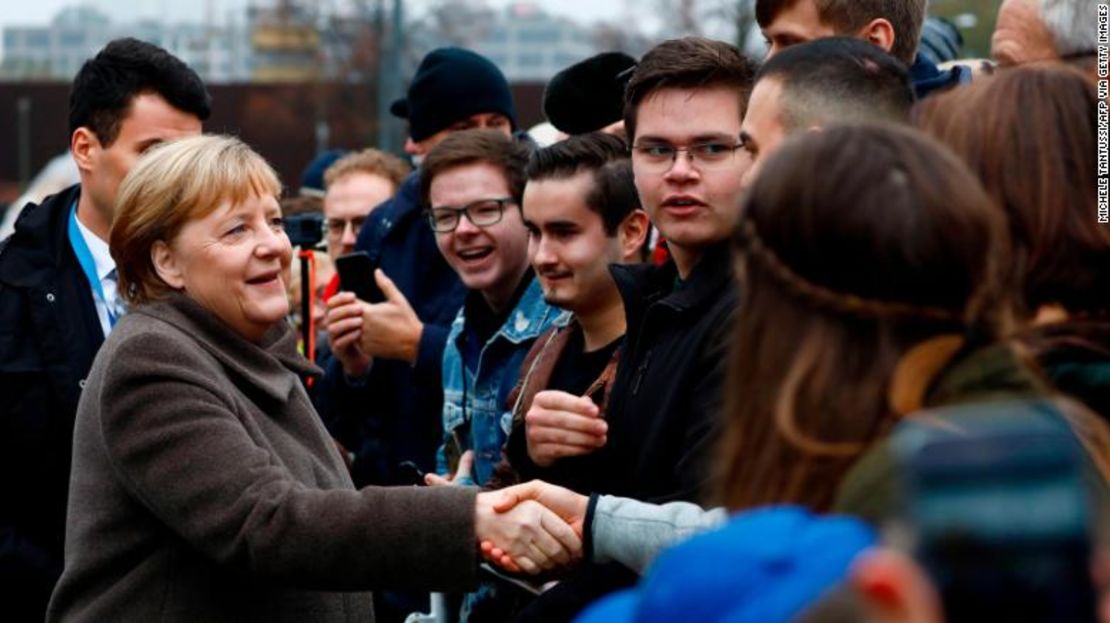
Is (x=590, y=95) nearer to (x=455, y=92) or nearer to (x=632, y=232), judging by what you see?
(x=632, y=232)

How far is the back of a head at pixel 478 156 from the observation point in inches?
222

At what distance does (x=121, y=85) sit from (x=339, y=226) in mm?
2743

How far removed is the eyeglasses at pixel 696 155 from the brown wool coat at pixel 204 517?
37.0 inches

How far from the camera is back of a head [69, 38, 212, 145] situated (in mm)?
5688

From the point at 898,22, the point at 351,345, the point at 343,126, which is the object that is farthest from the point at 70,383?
the point at 343,126

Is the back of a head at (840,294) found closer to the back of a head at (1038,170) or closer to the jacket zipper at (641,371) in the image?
the back of a head at (1038,170)

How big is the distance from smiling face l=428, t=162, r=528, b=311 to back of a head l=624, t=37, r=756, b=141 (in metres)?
1.18

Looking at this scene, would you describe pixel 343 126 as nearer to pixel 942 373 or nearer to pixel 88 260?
pixel 88 260

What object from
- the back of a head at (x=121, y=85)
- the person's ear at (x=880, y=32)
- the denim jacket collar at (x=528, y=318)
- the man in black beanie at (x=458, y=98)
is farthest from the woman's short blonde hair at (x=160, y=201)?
the man in black beanie at (x=458, y=98)

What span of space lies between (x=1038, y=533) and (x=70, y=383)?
4268mm

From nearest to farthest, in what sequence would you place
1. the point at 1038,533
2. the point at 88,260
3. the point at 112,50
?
1. the point at 1038,533
2. the point at 88,260
3. the point at 112,50

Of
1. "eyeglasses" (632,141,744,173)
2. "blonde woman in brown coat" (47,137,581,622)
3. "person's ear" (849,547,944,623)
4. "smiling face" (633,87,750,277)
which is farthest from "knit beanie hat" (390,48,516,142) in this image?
"person's ear" (849,547,944,623)

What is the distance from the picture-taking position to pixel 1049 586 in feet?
3.73

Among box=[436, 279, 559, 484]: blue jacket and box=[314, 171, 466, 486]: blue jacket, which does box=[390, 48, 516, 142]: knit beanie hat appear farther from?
box=[436, 279, 559, 484]: blue jacket
